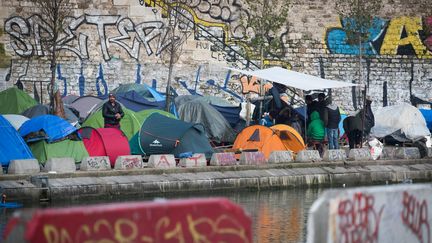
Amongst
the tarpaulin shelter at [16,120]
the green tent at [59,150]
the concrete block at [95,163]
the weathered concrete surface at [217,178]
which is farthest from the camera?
the tarpaulin shelter at [16,120]

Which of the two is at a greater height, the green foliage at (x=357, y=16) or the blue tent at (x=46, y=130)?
the green foliage at (x=357, y=16)

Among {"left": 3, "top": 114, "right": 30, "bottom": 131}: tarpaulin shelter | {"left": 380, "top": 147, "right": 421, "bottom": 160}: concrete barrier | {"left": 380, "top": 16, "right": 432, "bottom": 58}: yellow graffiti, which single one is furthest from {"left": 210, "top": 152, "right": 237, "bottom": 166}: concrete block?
{"left": 380, "top": 16, "right": 432, "bottom": 58}: yellow graffiti

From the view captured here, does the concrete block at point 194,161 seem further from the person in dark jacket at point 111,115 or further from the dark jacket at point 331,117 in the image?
the dark jacket at point 331,117

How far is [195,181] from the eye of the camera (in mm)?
23281

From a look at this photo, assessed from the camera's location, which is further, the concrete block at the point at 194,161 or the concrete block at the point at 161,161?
the concrete block at the point at 194,161

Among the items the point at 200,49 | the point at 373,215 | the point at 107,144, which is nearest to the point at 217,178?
the point at 107,144

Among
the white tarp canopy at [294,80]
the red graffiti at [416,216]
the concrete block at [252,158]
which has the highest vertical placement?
the red graffiti at [416,216]

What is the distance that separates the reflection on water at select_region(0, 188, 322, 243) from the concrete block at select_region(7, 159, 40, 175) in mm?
1442

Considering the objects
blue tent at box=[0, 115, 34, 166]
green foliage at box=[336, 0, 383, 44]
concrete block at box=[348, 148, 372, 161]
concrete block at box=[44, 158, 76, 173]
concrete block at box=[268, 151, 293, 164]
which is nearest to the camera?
concrete block at box=[44, 158, 76, 173]

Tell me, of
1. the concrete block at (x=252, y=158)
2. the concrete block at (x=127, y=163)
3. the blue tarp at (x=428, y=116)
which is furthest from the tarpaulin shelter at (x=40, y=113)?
the blue tarp at (x=428, y=116)

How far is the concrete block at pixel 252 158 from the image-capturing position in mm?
25812

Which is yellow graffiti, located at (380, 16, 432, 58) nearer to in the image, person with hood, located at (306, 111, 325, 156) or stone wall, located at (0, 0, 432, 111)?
stone wall, located at (0, 0, 432, 111)

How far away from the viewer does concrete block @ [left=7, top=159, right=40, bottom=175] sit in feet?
70.5

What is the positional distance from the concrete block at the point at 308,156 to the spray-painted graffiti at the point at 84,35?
15.2m
